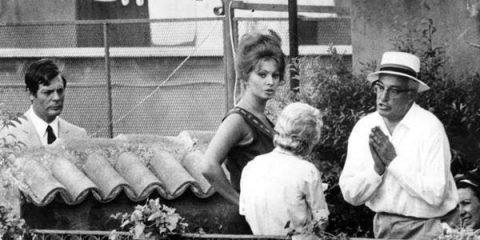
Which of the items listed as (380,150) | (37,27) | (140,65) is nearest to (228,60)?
(140,65)

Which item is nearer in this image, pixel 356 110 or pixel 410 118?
pixel 410 118

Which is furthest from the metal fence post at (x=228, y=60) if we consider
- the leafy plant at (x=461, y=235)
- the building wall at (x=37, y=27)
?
the leafy plant at (x=461, y=235)

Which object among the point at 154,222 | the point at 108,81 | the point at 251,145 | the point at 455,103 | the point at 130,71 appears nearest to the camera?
the point at 154,222

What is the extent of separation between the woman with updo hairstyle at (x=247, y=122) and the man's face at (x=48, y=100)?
65.6 inches

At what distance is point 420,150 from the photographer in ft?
22.4

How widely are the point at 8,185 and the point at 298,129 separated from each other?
5.34ft

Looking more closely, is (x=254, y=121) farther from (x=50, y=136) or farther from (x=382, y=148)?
(x=50, y=136)

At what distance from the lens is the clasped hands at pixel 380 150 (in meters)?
6.84

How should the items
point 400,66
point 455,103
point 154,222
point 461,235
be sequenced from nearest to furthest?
point 461,235 → point 154,222 → point 400,66 → point 455,103

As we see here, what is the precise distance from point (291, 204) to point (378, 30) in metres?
2.71

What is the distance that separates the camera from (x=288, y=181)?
6602mm

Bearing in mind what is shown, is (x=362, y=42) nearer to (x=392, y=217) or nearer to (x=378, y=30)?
(x=378, y=30)

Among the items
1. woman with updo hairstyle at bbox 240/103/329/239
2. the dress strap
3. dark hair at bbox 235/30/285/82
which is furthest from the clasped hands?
dark hair at bbox 235/30/285/82

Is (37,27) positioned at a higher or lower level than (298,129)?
lower
